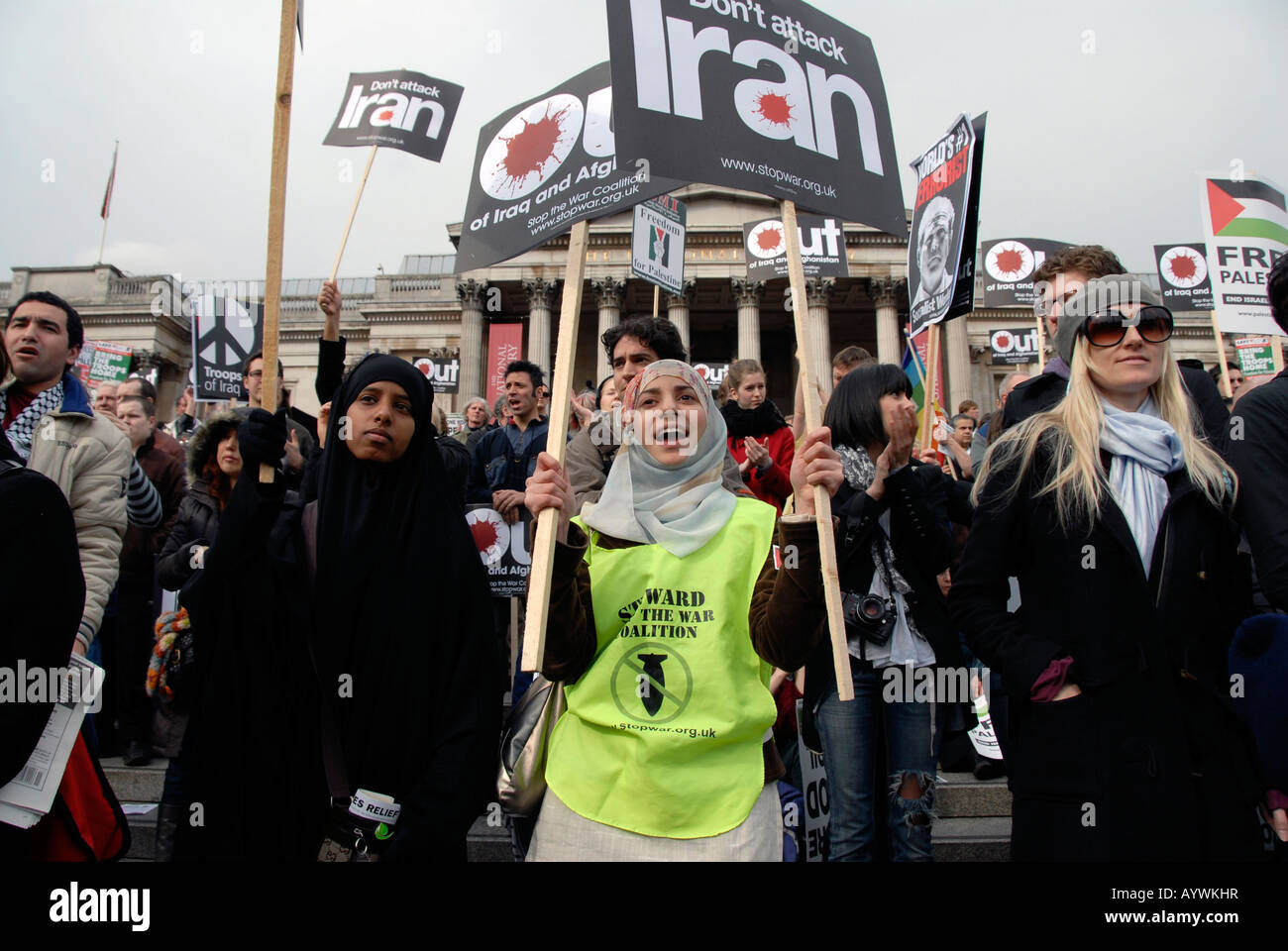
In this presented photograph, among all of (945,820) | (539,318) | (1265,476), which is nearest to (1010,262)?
(945,820)

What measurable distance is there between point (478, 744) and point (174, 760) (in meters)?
1.70

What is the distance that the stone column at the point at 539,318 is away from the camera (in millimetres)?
32094

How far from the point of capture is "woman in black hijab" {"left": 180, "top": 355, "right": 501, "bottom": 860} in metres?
2.34

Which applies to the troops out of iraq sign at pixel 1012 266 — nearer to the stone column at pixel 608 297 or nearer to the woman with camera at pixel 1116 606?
the woman with camera at pixel 1116 606

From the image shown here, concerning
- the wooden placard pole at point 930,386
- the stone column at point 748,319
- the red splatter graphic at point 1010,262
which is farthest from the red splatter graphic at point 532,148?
the stone column at point 748,319

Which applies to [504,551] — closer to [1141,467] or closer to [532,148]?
[532,148]

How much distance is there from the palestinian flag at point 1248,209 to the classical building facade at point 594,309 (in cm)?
2329

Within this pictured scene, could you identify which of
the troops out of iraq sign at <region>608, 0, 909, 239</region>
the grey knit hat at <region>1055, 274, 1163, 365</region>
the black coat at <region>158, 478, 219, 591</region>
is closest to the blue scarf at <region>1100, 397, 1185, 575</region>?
the grey knit hat at <region>1055, 274, 1163, 365</region>

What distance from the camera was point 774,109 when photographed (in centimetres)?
270
